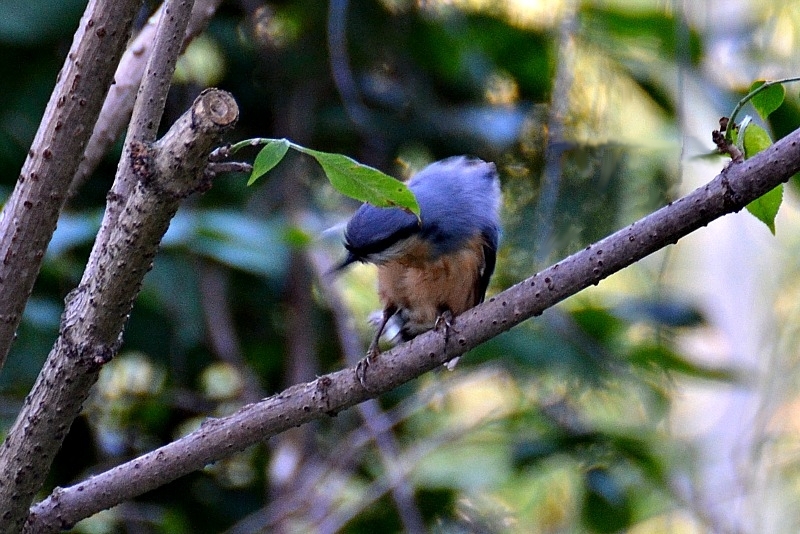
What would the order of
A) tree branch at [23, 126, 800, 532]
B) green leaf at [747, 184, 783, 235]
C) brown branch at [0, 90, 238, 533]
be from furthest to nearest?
green leaf at [747, 184, 783, 235] → tree branch at [23, 126, 800, 532] → brown branch at [0, 90, 238, 533]

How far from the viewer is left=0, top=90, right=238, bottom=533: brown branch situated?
4.08 ft

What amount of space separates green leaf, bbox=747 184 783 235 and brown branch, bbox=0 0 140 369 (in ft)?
3.36

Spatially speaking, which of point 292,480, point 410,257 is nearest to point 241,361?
point 292,480

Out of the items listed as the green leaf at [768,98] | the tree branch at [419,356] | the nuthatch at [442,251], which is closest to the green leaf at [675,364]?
the nuthatch at [442,251]

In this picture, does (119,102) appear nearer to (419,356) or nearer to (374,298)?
(419,356)

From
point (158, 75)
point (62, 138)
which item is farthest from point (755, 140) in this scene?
point (62, 138)

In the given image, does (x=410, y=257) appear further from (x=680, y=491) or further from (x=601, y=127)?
(x=680, y=491)

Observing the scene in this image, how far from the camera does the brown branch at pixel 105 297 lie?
124 cm

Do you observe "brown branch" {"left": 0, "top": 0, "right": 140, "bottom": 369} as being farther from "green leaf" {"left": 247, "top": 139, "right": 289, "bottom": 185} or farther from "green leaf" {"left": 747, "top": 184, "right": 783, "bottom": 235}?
"green leaf" {"left": 747, "top": 184, "right": 783, "bottom": 235}

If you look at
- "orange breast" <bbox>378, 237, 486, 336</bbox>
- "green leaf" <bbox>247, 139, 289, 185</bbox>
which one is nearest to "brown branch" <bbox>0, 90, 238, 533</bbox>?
"green leaf" <bbox>247, 139, 289, 185</bbox>

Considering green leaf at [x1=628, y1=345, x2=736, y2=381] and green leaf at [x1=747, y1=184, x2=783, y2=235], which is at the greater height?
green leaf at [x1=747, y1=184, x2=783, y2=235]

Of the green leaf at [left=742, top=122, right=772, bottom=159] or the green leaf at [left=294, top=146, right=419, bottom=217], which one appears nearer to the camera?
the green leaf at [left=294, top=146, right=419, bottom=217]

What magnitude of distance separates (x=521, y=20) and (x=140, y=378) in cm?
213

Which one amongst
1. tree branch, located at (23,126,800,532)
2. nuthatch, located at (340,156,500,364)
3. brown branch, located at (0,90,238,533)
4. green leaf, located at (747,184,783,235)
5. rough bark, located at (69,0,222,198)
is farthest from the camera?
nuthatch, located at (340,156,500,364)
